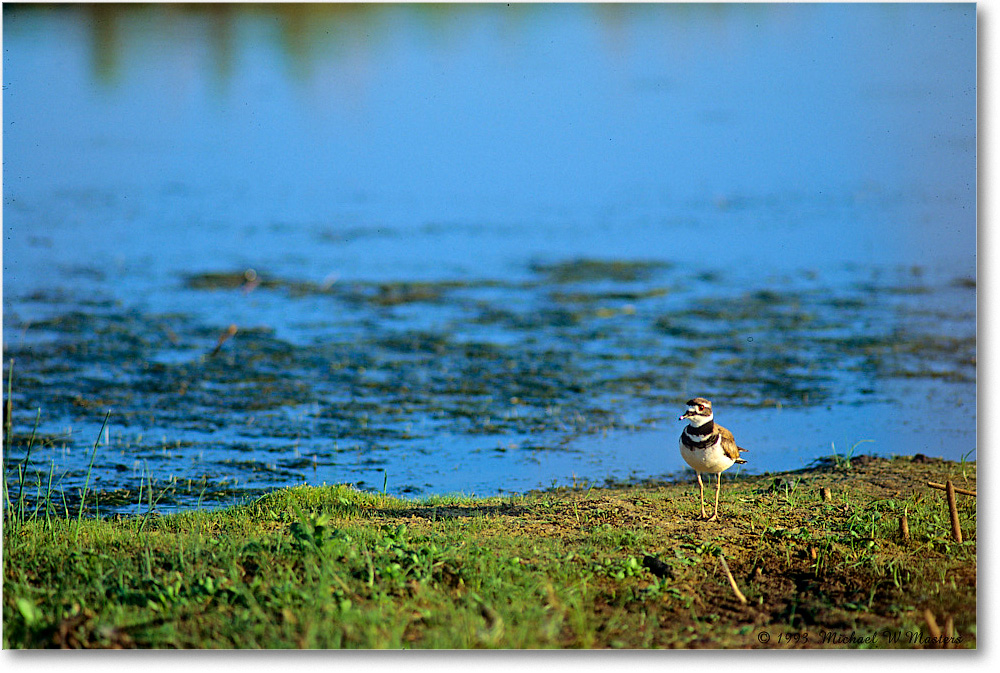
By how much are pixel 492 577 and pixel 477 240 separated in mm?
5615

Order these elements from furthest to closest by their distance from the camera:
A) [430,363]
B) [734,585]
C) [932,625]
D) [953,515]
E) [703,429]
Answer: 1. [430,363]
2. [703,429]
3. [953,515]
4. [734,585]
5. [932,625]

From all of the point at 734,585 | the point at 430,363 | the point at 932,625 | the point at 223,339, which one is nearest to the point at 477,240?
the point at 430,363

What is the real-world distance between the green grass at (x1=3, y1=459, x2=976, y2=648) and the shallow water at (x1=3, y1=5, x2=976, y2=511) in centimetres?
87

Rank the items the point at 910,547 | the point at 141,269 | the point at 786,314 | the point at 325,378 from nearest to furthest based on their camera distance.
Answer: the point at 910,547 → the point at 325,378 → the point at 786,314 → the point at 141,269

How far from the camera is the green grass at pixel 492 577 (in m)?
3.57

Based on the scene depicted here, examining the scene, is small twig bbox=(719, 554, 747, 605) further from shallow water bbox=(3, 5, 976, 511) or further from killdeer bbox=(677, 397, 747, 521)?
shallow water bbox=(3, 5, 976, 511)

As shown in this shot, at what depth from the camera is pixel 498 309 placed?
25.1 ft

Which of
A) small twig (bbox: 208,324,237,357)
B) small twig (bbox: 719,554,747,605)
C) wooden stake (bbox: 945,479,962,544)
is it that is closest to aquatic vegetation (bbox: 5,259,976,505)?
small twig (bbox: 208,324,237,357)

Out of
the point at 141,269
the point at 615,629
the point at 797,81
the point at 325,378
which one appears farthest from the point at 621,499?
the point at 141,269

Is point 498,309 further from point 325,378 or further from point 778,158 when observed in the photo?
point 778,158

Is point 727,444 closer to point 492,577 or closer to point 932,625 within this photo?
point 932,625

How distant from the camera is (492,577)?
3.76 metres

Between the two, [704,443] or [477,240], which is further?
[477,240]

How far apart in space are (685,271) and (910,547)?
4.49 m
